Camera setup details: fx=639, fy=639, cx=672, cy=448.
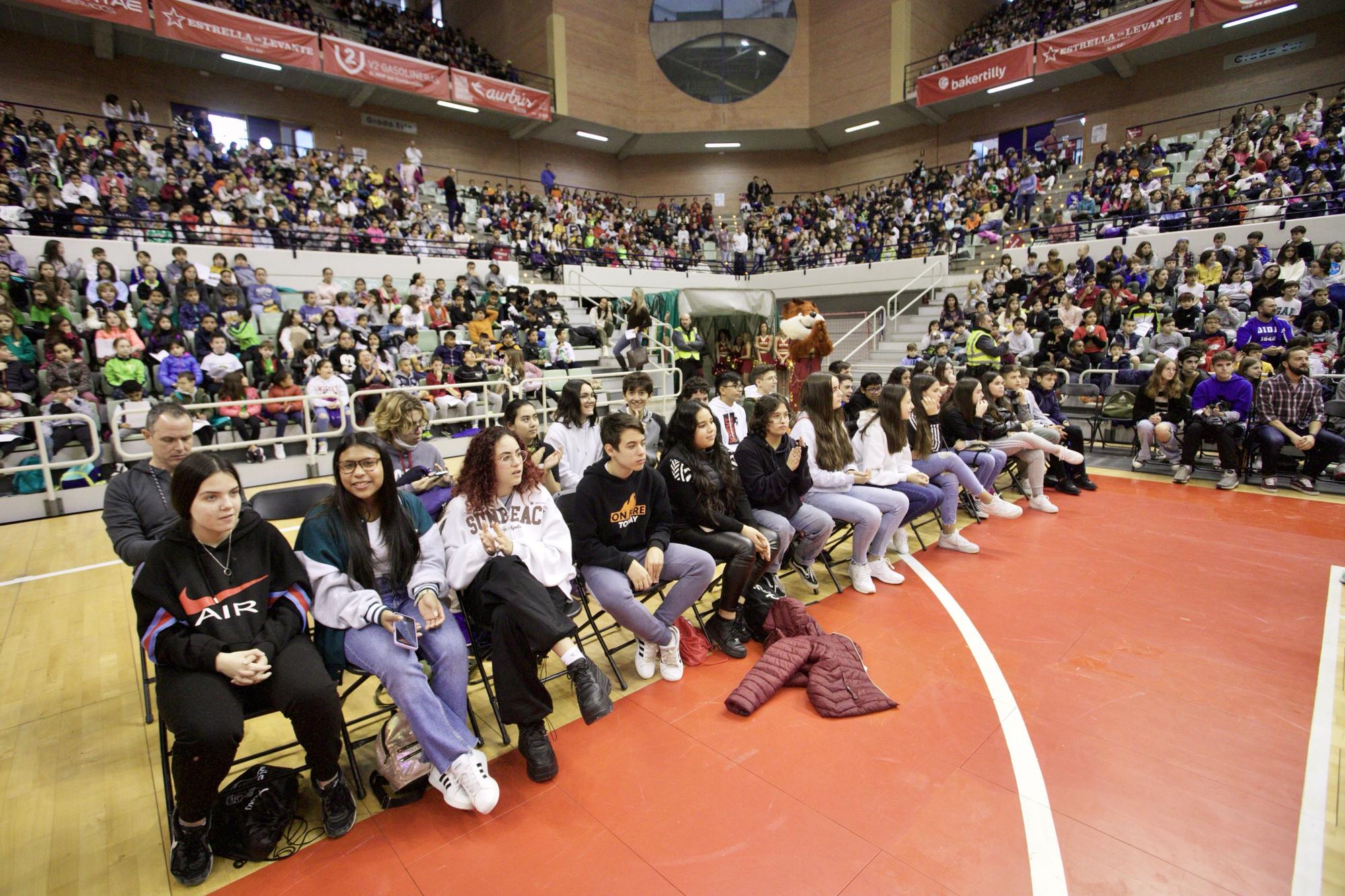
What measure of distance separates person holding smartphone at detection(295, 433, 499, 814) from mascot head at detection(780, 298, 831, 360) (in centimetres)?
794

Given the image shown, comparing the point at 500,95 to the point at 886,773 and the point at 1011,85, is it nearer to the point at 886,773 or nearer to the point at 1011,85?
the point at 1011,85

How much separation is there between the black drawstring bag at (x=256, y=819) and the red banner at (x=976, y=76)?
20.9 m

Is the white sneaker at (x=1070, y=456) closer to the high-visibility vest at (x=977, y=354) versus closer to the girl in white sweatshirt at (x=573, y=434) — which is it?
the high-visibility vest at (x=977, y=354)

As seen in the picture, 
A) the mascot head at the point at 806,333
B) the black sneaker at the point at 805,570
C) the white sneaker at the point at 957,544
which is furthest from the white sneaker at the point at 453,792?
the mascot head at the point at 806,333

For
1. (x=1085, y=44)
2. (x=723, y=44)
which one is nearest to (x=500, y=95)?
(x=723, y=44)

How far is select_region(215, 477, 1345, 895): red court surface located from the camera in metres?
2.13

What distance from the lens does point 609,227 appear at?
66.1ft

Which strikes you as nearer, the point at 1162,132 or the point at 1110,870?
the point at 1110,870

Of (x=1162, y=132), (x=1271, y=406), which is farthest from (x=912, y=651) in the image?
(x=1162, y=132)

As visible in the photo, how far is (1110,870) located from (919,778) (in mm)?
643

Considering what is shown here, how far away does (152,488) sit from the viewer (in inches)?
121

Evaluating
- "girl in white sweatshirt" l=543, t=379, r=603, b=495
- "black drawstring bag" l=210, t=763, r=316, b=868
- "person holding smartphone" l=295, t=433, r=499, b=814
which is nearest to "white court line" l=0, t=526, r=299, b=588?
"girl in white sweatshirt" l=543, t=379, r=603, b=495

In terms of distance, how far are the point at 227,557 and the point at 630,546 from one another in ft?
5.88

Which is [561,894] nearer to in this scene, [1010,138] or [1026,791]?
[1026,791]
